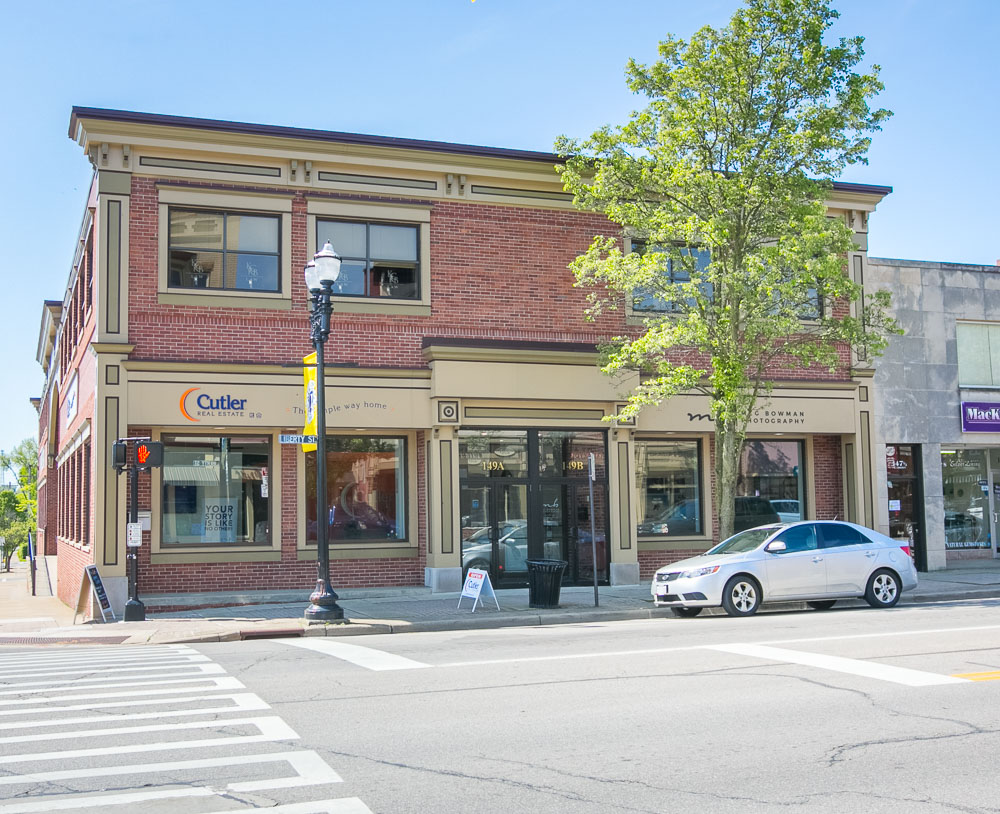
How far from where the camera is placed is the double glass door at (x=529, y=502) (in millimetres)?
19047

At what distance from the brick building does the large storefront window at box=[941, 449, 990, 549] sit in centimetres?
379

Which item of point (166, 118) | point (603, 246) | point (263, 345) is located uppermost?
point (166, 118)

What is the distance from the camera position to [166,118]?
17.4 m

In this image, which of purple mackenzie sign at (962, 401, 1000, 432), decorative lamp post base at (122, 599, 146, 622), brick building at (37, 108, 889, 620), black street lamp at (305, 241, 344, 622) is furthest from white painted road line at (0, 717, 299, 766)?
purple mackenzie sign at (962, 401, 1000, 432)

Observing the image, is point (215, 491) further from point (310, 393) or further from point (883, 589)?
point (883, 589)

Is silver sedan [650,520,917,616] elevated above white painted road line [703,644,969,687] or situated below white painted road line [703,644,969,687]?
above

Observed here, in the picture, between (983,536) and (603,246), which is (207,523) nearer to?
(603,246)

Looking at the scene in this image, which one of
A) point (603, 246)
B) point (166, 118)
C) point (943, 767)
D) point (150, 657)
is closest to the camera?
point (943, 767)

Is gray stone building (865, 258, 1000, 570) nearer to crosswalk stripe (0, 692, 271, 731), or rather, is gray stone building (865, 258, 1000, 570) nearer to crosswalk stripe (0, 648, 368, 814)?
crosswalk stripe (0, 648, 368, 814)

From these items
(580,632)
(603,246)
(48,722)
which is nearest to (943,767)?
(48,722)

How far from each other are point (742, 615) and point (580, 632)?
119 inches

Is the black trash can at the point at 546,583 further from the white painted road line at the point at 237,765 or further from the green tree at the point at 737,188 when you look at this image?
the white painted road line at the point at 237,765

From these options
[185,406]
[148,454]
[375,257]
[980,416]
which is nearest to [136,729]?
[148,454]

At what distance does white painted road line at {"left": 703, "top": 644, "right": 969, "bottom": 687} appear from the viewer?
8.67m
